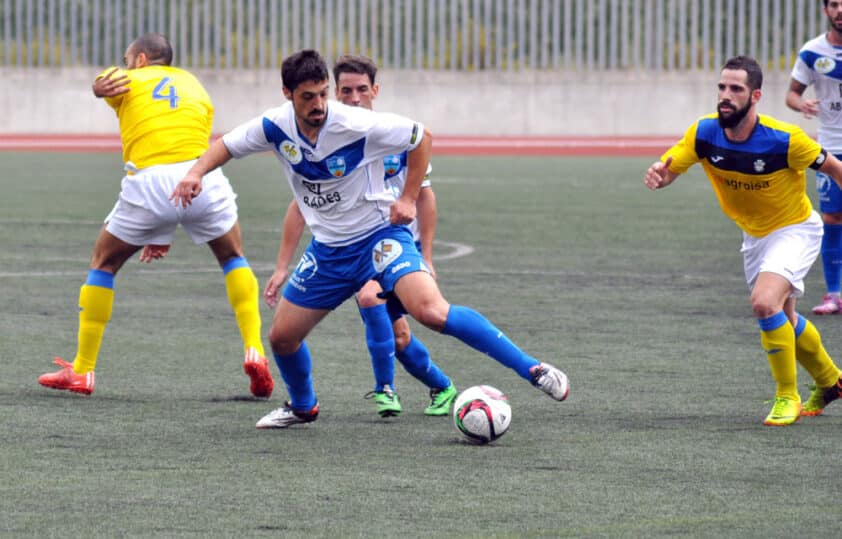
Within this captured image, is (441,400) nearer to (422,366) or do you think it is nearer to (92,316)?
(422,366)

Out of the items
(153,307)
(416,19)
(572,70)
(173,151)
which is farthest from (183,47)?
(173,151)

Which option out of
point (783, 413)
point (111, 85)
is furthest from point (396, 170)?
point (783, 413)

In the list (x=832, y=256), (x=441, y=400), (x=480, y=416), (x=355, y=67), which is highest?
(x=355, y=67)

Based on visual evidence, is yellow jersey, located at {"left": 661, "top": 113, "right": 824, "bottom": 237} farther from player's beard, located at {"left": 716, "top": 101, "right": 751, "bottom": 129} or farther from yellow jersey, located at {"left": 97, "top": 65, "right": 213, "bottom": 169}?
yellow jersey, located at {"left": 97, "top": 65, "right": 213, "bottom": 169}

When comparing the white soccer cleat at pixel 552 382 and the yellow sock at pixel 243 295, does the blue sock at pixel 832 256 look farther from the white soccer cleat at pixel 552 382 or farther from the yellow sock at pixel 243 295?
the white soccer cleat at pixel 552 382

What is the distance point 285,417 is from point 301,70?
1.43 m

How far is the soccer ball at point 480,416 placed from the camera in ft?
21.1

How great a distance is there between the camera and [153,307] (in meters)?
10.7

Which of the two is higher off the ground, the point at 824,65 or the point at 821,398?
the point at 824,65

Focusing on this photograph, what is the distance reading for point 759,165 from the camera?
710cm

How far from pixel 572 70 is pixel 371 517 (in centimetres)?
2730

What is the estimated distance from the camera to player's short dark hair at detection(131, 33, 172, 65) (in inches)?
326

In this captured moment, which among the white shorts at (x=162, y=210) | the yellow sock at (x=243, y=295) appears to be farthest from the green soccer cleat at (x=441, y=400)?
the white shorts at (x=162, y=210)

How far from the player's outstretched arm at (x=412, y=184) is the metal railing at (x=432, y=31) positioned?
25.2m
